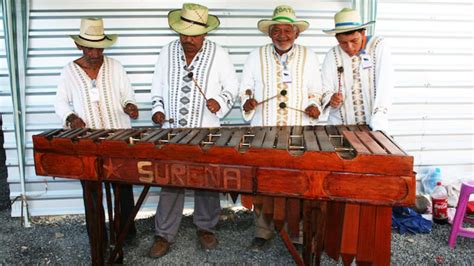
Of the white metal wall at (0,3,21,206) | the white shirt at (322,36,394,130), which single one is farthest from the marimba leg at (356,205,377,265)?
the white metal wall at (0,3,21,206)

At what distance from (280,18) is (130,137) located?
1.44m

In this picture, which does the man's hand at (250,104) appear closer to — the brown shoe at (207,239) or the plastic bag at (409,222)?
the brown shoe at (207,239)

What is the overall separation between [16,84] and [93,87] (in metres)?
1.09

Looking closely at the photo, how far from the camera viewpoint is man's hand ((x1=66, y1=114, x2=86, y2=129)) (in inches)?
127

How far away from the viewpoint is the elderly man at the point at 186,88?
130 inches

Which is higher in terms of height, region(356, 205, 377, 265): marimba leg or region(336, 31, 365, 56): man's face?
region(336, 31, 365, 56): man's face

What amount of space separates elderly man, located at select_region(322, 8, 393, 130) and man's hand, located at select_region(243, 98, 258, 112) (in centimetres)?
58

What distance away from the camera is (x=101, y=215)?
9.54 feet

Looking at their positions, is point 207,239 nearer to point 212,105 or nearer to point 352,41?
point 212,105

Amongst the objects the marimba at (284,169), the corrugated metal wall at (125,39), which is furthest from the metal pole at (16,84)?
the marimba at (284,169)

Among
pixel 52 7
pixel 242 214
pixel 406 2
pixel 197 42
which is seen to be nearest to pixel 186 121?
pixel 197 42

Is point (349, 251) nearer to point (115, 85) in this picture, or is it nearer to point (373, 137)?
point (373, 137)

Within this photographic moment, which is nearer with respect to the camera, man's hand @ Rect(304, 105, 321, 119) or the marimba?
the marimba

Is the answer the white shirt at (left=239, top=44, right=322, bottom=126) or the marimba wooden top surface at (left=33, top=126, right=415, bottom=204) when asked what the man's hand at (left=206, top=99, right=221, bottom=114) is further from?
the marimba wooden top surface at (left=33, top=126, right=415, bottom=204)
